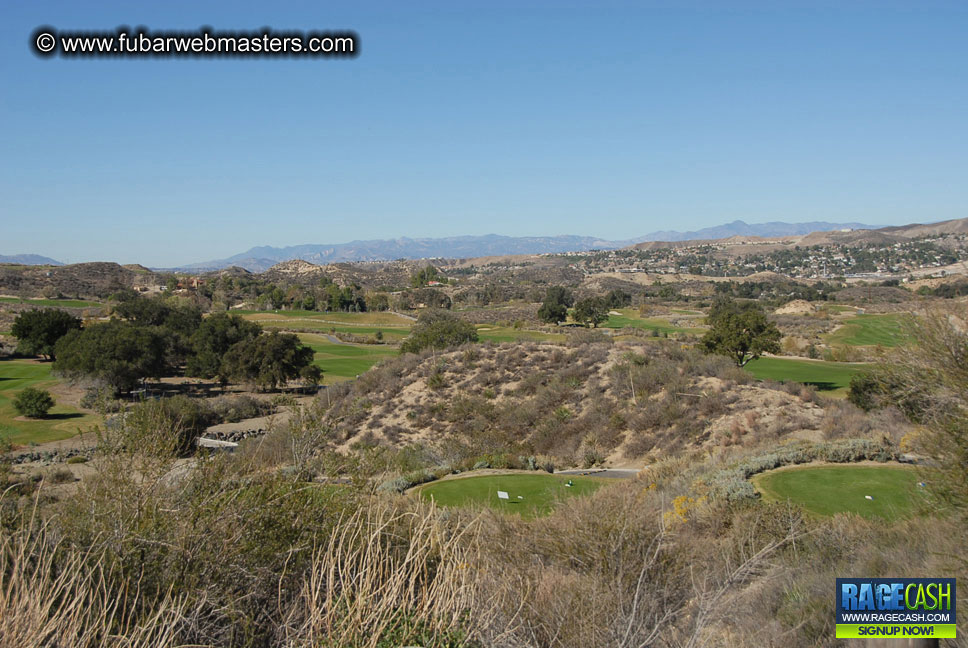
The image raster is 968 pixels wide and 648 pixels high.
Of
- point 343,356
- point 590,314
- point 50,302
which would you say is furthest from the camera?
point 50,302

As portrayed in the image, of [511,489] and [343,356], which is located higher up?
[511,489]

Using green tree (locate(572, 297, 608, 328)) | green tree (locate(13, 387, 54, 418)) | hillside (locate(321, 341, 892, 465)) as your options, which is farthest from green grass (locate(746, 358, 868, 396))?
green tree (locate(13, 387, 54, 418))

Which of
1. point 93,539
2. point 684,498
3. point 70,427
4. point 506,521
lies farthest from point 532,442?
point 70,427

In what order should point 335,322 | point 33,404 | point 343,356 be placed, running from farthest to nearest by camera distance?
point 335,322, point 343,356, point 33,404

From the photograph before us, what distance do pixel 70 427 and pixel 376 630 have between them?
34.5 metres

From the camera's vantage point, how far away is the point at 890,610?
3.66m

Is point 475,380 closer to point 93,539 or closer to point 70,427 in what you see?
point 70,427

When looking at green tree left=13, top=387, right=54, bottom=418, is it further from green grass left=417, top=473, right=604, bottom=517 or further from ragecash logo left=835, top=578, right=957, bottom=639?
ragecash logo left=835, top=578, right=957, bottom=639

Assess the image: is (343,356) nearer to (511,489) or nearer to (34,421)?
(34,421)

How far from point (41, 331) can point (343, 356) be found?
24972 millimetres

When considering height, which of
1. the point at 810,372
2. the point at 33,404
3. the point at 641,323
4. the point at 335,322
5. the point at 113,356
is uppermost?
the point at 113,356

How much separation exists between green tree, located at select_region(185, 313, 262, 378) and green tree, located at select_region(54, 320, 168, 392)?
125 inches

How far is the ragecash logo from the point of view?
3555 millimetres

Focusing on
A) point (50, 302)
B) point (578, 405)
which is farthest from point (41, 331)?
point (578, 405)
